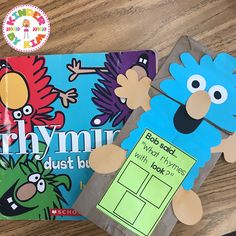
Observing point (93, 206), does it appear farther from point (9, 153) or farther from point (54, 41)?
point (54, 41)

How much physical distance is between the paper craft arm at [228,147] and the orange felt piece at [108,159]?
14 cm

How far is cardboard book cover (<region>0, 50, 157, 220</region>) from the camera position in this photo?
0.65 metres

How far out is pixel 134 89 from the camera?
0.64 metres

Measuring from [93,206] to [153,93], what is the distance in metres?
0.19

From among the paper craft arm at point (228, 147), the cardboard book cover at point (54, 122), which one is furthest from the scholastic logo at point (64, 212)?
the paper craft arm at point (228, 147)

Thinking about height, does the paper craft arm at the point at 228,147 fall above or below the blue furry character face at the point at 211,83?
below

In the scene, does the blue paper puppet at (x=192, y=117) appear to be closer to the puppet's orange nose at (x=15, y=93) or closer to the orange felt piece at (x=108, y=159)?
the orange felt piece at (x=108, y=159)

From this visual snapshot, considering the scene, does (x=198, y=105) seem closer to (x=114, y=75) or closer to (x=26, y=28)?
(x=114, y=75)

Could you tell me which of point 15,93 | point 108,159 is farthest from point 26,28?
point 108,159

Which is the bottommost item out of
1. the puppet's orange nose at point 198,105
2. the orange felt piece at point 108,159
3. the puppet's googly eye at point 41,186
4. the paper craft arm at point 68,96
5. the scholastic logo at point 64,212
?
the scholastic logo at point 64,212

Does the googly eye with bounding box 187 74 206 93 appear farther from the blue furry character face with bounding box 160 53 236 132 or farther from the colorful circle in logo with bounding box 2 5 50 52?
the colorful circle in logo with bounding box 2 5 50 52

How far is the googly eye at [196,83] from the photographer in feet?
2.07

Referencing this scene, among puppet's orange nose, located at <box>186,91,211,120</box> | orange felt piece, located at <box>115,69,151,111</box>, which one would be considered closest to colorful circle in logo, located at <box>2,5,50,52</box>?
orange felt piece, located at <box>115,69,151,111</box>

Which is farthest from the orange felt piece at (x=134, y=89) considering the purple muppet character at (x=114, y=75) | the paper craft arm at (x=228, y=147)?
the paper craft arm at (x=228, y=147)
